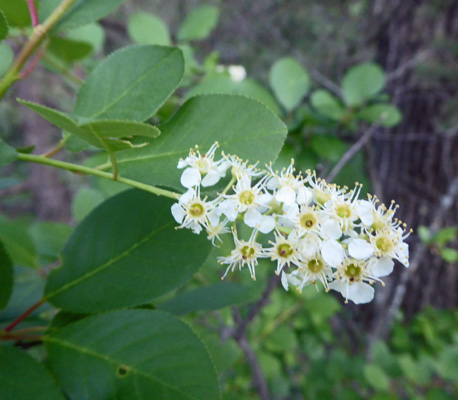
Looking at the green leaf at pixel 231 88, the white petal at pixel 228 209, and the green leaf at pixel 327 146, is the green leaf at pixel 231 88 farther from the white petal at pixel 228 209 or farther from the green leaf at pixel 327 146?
the white petal at pixel 228 209

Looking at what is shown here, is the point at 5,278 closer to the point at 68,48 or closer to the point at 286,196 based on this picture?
the point at 286,196

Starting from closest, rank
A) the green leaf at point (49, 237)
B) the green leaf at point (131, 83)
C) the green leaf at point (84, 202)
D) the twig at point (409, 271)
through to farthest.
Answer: the green leaf at point (131, 83), the green leaf at point (49, 237), the green leaf at point (84, 202), the twig at point (409, 271)

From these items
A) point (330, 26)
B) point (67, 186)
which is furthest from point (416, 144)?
point (67, 186)

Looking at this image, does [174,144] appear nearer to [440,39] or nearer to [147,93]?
[147,93]

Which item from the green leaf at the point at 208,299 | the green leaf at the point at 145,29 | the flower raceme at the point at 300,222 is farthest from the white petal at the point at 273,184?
the green leaf at the point at 145,29

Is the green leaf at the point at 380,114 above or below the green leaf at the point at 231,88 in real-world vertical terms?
above

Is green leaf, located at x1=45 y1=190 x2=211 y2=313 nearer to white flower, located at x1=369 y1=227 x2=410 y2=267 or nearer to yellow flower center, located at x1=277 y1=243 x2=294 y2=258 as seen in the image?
yellow flower center, located at x1=277 y1=243 x2=294 y2=258
